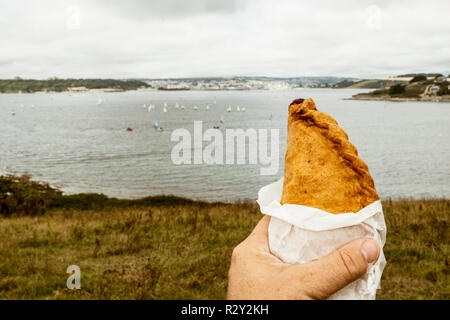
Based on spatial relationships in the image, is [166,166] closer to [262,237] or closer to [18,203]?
[18,203]

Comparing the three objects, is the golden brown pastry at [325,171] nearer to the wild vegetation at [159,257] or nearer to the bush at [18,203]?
the wild vegetation at [159,257]

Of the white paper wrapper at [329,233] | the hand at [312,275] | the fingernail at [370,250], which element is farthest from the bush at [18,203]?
the fingernail at [370,250]

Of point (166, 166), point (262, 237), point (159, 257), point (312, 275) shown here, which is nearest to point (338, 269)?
point (312, 275)

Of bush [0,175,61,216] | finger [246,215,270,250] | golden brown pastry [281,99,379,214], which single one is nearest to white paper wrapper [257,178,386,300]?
golden brown pastry [281,99,379,214]

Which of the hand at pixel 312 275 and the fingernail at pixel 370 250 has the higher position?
the fingernail at pixel 370 250

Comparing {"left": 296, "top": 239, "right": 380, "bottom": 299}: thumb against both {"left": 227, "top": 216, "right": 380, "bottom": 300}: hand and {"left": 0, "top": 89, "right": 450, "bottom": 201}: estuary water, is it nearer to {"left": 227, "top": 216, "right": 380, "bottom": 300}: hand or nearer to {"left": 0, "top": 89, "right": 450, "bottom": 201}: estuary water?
{"left": 227, "top": 216, "right": 380, "bottom": 300}: hand

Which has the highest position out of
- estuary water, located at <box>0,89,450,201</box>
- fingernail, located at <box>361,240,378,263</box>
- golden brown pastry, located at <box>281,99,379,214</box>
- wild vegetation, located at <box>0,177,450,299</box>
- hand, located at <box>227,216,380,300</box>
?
golden brown pastry, located at <box>281,99,379,214</box>
